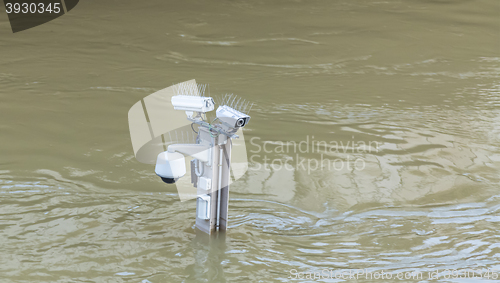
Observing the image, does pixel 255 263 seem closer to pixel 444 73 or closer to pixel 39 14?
pixel 444 73

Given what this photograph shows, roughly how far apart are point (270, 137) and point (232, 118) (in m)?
1.44

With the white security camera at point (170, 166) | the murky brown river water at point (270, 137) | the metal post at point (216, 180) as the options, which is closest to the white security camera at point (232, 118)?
the metal post at point (216, 180)

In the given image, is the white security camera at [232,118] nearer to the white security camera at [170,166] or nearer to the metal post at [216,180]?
the metal post at [216,180]

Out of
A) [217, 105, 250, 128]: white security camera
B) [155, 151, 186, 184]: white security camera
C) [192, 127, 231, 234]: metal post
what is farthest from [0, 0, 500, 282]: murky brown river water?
[217, 105, 250, 128]: white security camera

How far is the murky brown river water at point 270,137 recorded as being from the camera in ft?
6.94

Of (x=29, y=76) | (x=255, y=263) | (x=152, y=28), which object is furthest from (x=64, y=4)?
(x=255, y=263)

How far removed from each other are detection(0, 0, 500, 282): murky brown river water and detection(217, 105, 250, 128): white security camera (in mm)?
539

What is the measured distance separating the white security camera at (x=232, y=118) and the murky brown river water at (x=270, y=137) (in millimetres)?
539

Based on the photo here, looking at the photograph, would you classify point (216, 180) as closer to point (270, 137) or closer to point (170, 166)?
point (170, 166)

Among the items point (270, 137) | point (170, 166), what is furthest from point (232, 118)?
point (270, 137)

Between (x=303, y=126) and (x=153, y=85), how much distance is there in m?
1.36

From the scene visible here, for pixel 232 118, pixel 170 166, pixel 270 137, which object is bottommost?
pixel 270 137

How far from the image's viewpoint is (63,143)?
3.14 m

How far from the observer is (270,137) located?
330 centimetres
